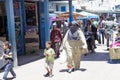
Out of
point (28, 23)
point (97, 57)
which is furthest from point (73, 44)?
point (28, 23)

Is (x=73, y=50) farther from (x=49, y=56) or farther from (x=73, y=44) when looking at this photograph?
(x=49, y=56)

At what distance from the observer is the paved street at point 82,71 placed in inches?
462

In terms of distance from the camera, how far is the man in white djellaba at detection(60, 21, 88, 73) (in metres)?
12.5

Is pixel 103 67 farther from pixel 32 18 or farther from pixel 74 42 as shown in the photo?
pixel 32 18

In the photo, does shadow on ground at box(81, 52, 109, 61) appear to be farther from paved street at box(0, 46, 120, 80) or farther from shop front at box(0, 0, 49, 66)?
shop front at box(0, 0, 49, 66)

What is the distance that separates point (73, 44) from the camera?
498 inches

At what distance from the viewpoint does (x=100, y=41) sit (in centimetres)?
2172

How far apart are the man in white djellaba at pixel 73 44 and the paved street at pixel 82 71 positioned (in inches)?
16.3

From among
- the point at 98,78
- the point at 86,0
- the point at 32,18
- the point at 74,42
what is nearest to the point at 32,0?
the point at 32,18

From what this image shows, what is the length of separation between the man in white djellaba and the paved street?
415mm

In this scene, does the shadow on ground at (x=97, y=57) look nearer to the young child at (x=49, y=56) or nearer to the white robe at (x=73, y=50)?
the white robe at (x=73, y=50)

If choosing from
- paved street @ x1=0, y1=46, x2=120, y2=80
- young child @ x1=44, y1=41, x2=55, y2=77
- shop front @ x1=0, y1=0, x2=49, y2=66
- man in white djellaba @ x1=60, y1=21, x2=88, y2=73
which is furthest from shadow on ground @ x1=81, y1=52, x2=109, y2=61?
young child @ x1=44, y1=41, x2=55, y2=77

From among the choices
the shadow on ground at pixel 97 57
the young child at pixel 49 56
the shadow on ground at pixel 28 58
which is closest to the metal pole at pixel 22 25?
the shadow on ground at pixel 28 58

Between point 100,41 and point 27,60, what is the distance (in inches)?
276
